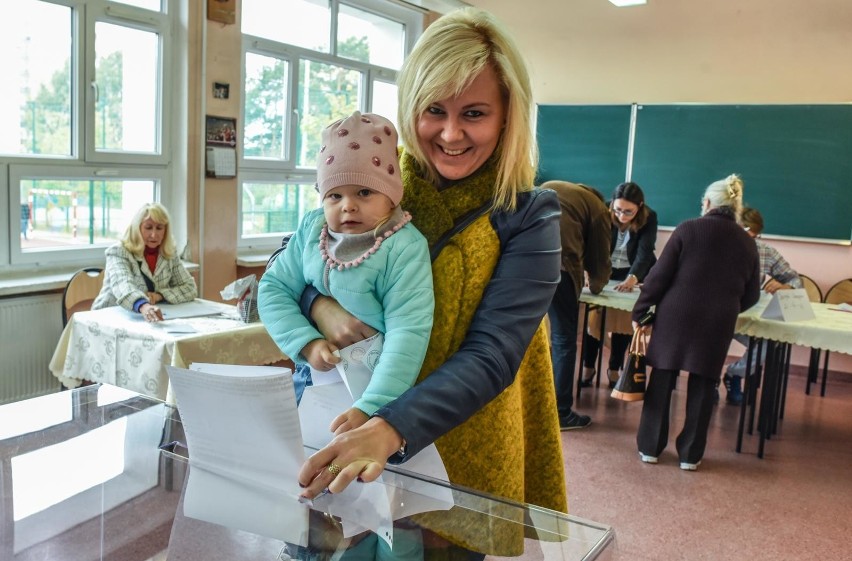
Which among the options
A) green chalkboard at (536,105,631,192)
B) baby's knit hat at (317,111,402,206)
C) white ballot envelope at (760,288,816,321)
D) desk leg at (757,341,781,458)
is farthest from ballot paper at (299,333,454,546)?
green chalkboard at (536,105,631,192)

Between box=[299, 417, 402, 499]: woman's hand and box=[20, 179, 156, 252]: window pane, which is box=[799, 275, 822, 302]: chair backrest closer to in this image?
box=[20, 179, 156, 252]: window pane

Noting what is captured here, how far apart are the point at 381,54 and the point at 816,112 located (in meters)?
3.47

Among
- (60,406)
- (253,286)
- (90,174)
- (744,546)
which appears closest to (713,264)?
(744,546)

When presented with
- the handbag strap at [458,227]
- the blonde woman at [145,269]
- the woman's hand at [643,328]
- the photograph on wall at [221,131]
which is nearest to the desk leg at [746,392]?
the woman's hand at [643,328]

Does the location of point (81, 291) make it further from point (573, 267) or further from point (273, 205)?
point (573, 267)

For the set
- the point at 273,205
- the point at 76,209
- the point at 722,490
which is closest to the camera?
the point at 722,490

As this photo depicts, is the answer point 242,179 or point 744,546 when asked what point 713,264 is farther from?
point 242,179

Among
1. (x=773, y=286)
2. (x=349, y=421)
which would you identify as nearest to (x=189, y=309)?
(x=349, y=421)

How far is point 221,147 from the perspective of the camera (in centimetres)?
449

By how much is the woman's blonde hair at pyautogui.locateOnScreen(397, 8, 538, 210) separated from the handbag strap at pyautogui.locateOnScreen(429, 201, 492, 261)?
22 millimetres

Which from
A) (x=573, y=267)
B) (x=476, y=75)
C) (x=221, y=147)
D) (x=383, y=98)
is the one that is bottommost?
(x=573, y=267)

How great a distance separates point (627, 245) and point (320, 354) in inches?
172

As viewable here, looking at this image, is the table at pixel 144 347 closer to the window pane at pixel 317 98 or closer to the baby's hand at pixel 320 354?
the baby's hand at pixel 320 354

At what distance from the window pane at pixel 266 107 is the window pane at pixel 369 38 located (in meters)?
0.68
